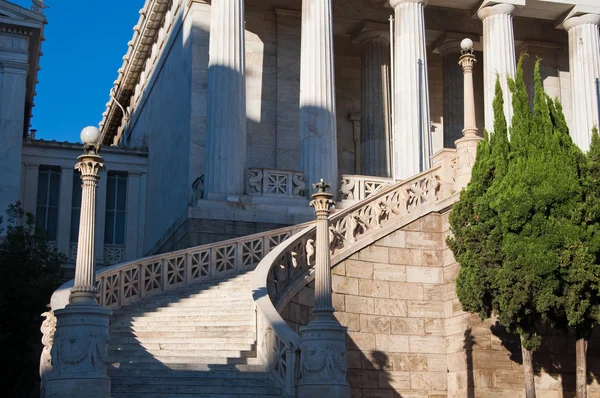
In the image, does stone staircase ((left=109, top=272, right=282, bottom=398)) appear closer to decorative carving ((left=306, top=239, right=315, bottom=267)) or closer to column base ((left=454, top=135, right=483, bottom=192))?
decorative carving ((left=306, top=239, right=315, bottom=267))

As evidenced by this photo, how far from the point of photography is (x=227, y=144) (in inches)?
1368

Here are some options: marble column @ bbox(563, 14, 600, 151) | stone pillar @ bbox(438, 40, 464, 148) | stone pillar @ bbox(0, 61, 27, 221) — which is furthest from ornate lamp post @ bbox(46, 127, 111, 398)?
stone pillar @ bbox(438, 40, 464, 148)

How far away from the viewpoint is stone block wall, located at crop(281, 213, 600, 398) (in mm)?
26125

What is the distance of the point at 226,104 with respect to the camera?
35.2 m

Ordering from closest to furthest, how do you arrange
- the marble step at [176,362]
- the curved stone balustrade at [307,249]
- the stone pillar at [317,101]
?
the curved stone balustrade at [307,249]
the marble step at [176,362]
the stone pillar at [317,101]

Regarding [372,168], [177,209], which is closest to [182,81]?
[177,209]

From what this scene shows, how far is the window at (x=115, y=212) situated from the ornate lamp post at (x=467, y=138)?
17945 mm

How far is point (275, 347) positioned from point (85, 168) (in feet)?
17.3

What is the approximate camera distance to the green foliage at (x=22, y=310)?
24297 mm

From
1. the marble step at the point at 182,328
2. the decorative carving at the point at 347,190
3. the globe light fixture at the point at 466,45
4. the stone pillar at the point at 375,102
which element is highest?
the stone pillar at the point at 375,102

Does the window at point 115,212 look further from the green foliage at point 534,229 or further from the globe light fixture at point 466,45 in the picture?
the green foliage at point 534,229

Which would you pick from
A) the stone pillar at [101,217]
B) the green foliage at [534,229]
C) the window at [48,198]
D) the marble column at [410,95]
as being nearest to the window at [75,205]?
the window at [48,198]

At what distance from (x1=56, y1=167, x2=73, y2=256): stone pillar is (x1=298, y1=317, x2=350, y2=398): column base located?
76.3ft

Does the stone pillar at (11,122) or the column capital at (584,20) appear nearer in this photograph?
the stone pillar at (11,122)
